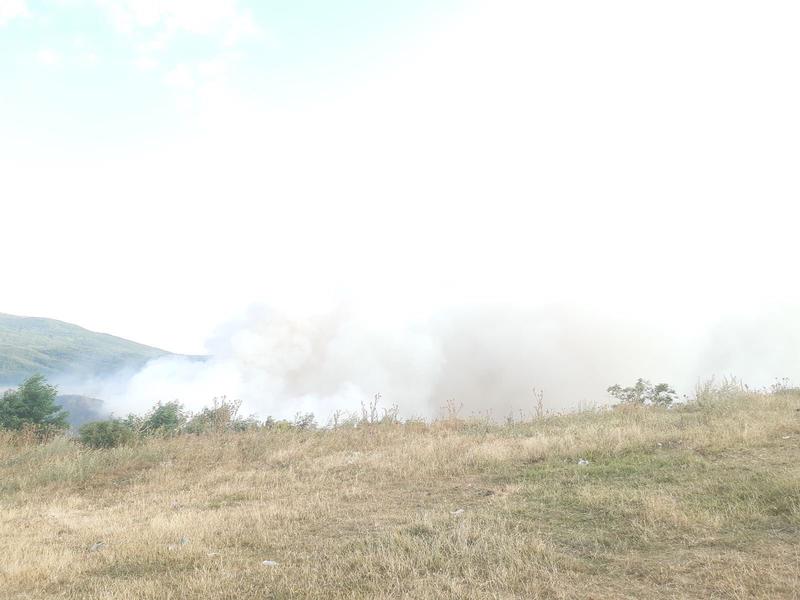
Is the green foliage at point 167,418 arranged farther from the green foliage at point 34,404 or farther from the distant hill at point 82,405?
the distant hill at point 82,405

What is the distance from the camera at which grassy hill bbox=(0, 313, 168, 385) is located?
115562mm

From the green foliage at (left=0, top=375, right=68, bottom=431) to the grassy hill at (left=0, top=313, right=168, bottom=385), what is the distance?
84.5 metres

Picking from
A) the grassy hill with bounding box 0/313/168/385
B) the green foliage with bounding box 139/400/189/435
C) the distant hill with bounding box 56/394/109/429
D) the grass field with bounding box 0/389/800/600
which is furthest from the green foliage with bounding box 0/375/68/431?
the grassy hill with bounding box 0/313/168/385

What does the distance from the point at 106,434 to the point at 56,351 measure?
151496 millimetres

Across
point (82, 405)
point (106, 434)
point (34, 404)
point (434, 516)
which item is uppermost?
point (34, 404)

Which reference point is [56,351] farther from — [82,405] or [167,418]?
[167,418]

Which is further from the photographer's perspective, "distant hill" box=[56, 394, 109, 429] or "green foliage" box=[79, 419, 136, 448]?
"distant hill" box=[56, 394, 109, 429]

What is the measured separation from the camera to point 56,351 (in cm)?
13950

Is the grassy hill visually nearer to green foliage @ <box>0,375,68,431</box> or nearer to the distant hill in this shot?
the distant hill

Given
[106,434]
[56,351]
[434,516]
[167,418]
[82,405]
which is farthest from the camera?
[56,351]

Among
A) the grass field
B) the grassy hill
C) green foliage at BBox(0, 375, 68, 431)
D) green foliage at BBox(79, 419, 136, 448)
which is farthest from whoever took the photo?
the grassy hill

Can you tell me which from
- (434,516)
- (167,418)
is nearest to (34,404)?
(167,418)

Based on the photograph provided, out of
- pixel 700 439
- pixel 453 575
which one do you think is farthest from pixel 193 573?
pixel 700 439

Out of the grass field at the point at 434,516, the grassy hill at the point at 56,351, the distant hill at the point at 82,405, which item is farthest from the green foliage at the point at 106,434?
the grassy hill at the point at 56,351
